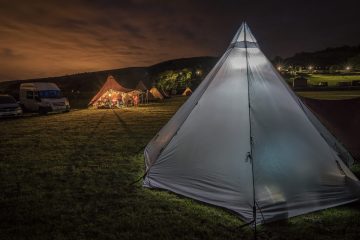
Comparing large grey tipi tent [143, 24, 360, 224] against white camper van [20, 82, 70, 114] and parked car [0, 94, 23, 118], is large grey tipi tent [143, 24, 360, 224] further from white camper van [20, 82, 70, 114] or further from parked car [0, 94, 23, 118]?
white camper van [20, 82, 70, 114]

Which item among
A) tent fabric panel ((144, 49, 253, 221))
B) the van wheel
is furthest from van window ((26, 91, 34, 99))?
tent fabric panel ((144, 49, 253, 221))

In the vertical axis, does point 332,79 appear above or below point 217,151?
above

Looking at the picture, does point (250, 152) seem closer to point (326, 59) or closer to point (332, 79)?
point (332, 79)

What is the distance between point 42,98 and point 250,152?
24710mm

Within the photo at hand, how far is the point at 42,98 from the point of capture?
26.4m

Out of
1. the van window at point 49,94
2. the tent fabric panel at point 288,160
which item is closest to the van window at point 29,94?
the van window at point 49,94

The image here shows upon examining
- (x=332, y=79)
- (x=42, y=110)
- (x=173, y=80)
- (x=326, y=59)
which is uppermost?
(x=326, y=59)

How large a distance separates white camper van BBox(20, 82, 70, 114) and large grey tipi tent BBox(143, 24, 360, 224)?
22.2 m

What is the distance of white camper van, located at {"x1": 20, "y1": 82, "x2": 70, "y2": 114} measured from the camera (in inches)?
1034

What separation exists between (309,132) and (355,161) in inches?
149

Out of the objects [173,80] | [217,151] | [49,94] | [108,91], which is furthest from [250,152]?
[173,80]

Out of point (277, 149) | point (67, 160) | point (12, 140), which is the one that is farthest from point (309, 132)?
point (12, 140)

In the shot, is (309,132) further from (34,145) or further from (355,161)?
(34,145)

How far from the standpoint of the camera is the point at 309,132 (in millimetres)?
6055
